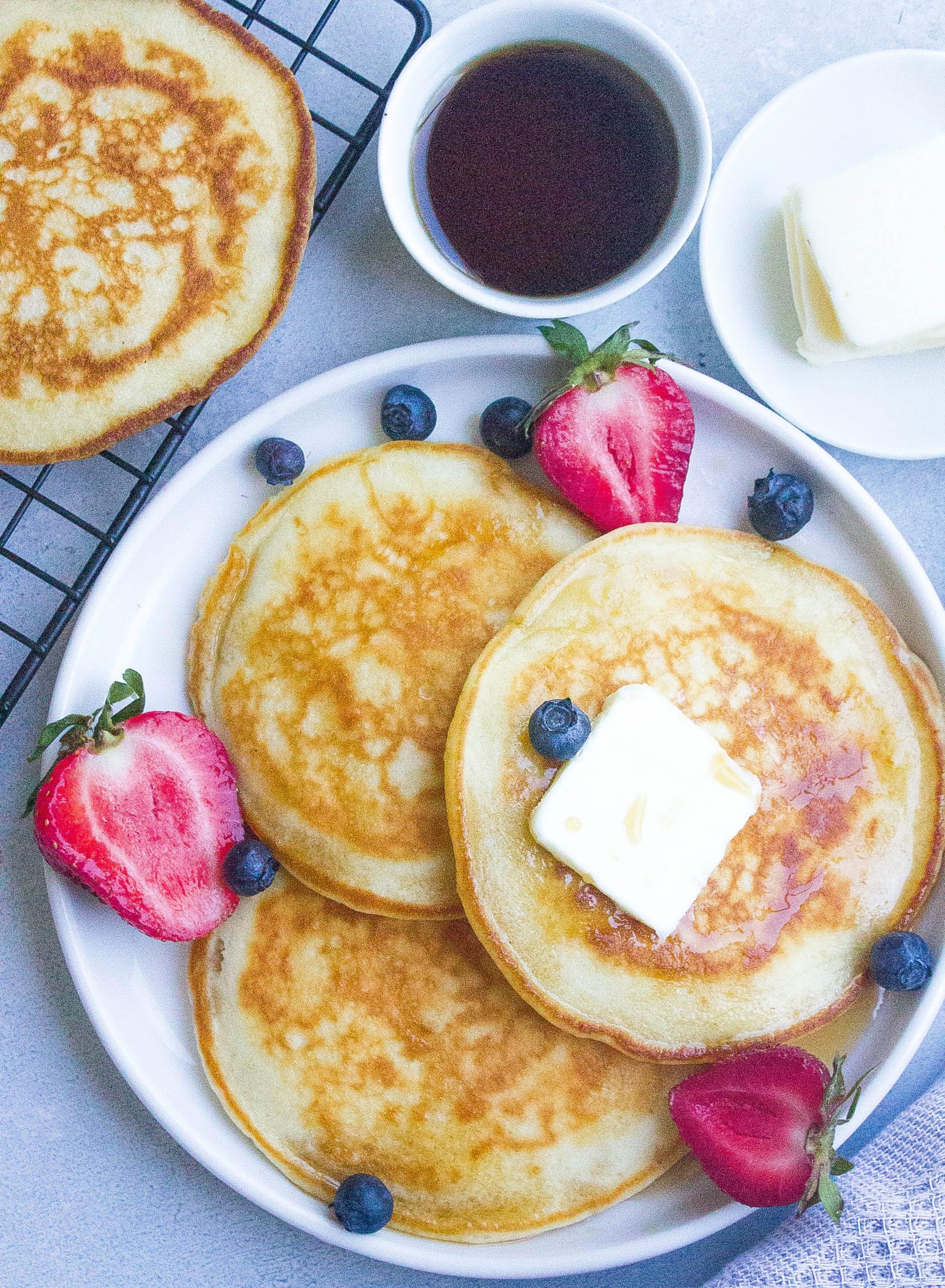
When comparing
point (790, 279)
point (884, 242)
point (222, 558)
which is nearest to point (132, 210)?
point (222, 558)

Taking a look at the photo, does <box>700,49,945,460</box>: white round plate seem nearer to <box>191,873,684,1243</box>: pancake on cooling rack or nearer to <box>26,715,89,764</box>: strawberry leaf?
<box>191,873,684,1243</box>: pancake on cooling rack

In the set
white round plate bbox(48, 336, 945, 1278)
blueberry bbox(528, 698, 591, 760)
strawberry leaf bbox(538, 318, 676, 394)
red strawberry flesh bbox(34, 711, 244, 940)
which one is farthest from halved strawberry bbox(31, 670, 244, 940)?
strawberry leaf bbox(538, 318, 676, 394)

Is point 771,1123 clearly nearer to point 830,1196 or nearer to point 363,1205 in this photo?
point 830,1196

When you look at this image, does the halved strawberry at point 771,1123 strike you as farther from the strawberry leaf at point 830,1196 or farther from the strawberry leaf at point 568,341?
the strawberry leaf at point 568,341

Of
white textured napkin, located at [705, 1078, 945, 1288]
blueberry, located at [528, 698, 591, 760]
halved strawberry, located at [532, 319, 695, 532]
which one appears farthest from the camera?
white textured napkin, located at [705, 1078, 945, 1288]

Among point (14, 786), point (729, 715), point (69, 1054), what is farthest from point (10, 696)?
point (729, 715)

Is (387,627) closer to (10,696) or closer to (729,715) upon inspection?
(729,715)

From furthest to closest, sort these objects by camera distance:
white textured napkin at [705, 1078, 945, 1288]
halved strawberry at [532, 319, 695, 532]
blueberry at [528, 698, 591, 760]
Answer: white textured napkin at [705, 1078, 945, 1288] < halved strawberry at [532, 319, 695, 532] < blueberry at [528, 698, 591, 760]
